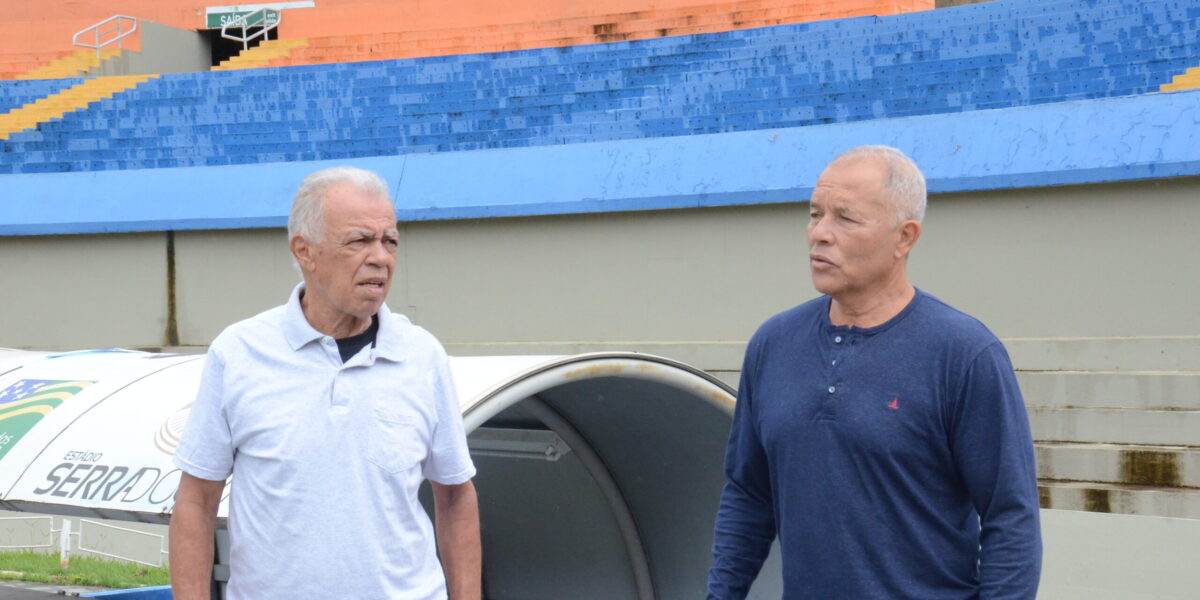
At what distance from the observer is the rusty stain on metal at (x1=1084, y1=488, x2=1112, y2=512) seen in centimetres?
693

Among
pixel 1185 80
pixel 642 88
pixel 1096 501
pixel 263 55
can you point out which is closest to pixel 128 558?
pixel 1096 501

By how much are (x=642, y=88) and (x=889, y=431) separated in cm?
1157

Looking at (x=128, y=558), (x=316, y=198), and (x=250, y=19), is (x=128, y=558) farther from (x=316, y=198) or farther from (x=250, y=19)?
(x=250, y=19)

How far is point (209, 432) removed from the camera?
2.38m

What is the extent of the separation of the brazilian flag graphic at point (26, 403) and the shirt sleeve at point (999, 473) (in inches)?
117

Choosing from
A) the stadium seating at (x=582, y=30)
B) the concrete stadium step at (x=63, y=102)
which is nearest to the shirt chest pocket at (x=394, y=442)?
the stadium seating at (x=582, y=30)

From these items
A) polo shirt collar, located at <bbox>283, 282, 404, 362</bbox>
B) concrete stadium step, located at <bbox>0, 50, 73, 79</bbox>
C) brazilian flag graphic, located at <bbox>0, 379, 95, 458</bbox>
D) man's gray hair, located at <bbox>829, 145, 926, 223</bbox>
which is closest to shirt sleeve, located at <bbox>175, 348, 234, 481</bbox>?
polo shirt collar, located at <bbox>283, 282, 404, 362</bbox>

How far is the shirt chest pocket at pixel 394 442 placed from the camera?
240 centimetres

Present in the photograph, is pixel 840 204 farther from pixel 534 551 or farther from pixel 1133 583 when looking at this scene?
pixel 1133 583

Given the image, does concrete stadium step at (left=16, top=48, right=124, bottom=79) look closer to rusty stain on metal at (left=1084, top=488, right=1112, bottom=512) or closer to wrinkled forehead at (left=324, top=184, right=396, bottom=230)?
rusty stain on metal at (left=1084, top=488, right=1112, bottom=512)

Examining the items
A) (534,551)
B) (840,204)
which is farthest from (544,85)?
(840,204)

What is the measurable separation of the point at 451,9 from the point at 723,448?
55.1ft

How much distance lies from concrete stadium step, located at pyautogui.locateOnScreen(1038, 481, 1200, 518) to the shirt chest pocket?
529cm

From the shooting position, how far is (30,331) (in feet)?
38.0
